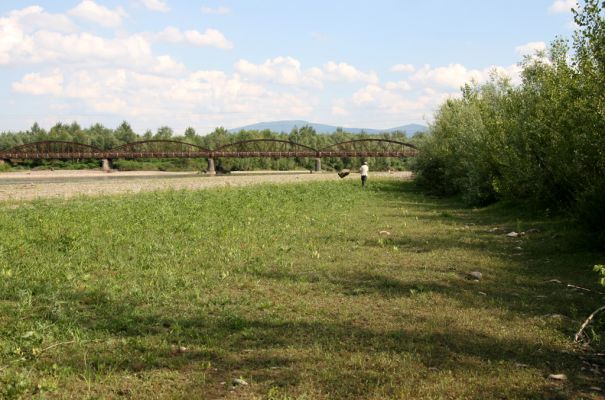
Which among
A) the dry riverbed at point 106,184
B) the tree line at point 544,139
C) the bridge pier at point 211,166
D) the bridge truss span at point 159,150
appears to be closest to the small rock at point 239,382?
the tree line at point 544,139

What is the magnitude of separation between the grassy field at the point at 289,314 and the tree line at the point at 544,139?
8.56 ft

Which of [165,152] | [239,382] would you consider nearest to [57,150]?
[165,152]

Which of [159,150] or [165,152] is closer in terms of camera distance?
[165,152]

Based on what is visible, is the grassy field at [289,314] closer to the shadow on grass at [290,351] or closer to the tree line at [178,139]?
the shadow on grass at [290,351]

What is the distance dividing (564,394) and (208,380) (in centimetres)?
420

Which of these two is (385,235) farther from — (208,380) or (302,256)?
(208,380)

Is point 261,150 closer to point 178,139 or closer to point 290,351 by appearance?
point 178,139

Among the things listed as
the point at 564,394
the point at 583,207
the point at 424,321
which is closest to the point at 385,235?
the point at 583,207

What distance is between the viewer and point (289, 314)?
30.8 ft

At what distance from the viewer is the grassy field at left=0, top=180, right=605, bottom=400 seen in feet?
21.6

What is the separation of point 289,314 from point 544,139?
717 inches

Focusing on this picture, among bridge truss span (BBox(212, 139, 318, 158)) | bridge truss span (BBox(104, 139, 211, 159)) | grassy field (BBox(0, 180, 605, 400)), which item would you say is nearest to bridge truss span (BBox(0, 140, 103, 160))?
bridge truss span (BBox(104, 139, 211, 159))

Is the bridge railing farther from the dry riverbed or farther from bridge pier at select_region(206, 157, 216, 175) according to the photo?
the dry riverbed

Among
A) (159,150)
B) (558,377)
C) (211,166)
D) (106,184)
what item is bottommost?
(558,377)
